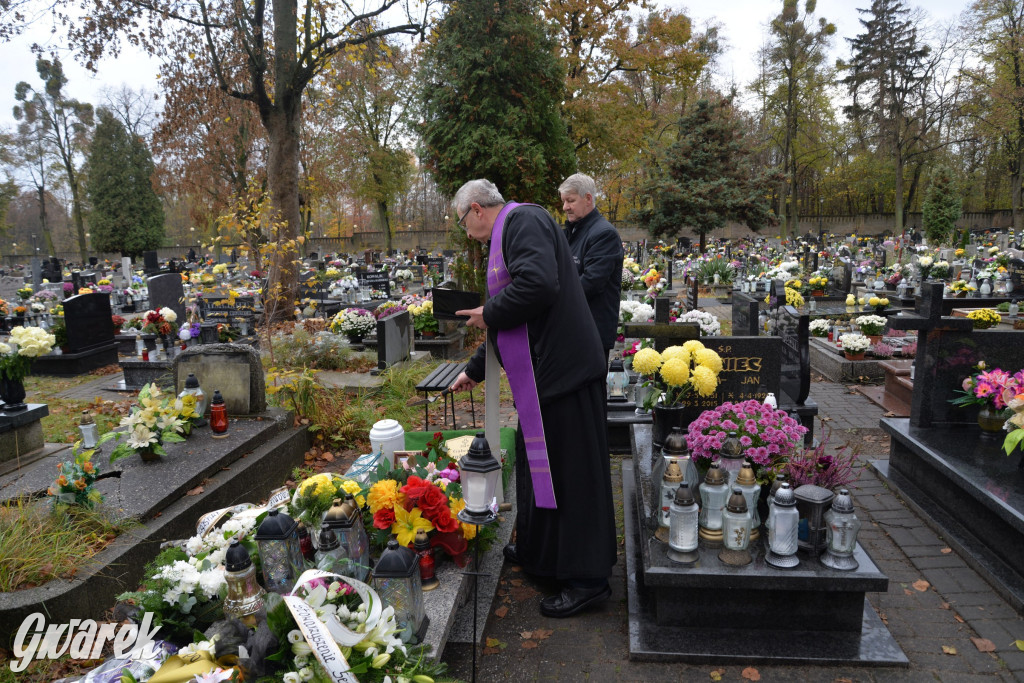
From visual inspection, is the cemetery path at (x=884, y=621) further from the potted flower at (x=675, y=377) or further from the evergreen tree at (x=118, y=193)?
the evergreen tree at (x=118, y=193)

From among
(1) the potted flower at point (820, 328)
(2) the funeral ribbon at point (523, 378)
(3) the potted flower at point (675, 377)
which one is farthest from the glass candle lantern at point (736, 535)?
(1) the potted flower at point (820, 328)

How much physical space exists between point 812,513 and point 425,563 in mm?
1908

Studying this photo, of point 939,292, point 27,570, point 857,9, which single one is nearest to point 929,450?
point 939,292

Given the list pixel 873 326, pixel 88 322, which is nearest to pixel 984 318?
pixel 873 326

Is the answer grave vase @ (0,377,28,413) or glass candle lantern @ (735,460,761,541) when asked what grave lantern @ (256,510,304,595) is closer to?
glass candle lantern @ (735,460,761,541)

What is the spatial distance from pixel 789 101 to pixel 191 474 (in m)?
43.0

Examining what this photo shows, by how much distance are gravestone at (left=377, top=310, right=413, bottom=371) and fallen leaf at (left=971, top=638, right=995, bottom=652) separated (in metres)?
6.93

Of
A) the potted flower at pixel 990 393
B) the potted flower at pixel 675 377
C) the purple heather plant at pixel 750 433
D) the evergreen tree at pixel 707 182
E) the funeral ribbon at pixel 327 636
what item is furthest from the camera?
the evergreen tree at pixel 707 182

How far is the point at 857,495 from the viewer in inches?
196

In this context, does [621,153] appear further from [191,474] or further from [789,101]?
[789,101]

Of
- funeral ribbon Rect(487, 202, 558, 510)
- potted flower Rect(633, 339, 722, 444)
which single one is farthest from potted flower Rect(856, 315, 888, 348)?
funeral ribbon Rect(487, 202, 558, 510)

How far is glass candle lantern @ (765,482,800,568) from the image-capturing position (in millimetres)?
3041

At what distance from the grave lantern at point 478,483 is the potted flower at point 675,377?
72.5 inches

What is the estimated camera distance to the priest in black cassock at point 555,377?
3.09m
